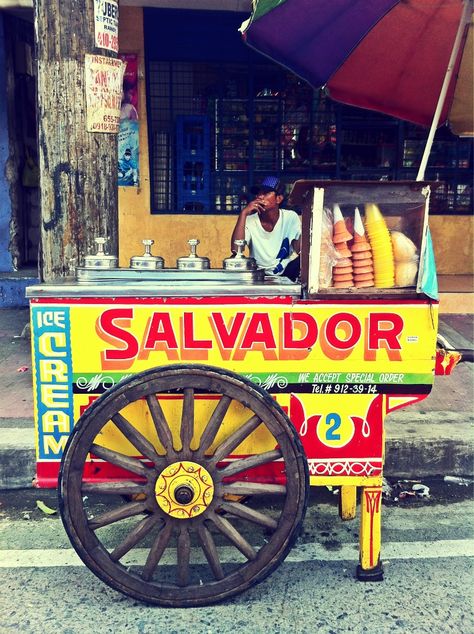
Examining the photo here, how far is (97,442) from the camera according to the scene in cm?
253

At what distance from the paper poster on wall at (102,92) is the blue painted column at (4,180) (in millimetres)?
4292

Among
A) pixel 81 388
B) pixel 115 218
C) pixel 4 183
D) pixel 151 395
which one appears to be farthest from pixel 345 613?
pixel 4 183

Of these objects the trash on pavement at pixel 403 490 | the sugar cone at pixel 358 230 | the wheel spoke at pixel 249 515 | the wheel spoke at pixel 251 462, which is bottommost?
the trash on pavement at pixel 403 490

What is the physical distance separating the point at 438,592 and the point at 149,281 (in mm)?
1732

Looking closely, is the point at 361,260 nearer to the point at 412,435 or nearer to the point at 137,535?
the point at 137,535

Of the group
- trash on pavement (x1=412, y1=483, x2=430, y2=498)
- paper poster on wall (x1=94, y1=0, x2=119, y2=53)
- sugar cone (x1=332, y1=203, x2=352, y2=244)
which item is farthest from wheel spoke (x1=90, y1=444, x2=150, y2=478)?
paper poster on wall (x1=94, y1=0, x2=119, y2=53)

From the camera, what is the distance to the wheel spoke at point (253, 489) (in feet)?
7.80

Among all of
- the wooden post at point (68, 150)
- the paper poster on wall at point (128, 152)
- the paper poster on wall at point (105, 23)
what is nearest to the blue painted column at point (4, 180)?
the paper poster on wall at point (128, 152)

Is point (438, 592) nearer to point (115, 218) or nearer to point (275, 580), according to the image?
point (275, 580)

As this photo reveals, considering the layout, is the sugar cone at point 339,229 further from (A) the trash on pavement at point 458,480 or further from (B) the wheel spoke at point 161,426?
(A) the trash on pavement at point 458,480

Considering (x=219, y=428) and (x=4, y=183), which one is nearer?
(x=219, y=428)

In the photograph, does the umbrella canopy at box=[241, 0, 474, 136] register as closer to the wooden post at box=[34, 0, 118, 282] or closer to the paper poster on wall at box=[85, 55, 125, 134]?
the paper poster on wall at box=[85, 55, 125, 134]

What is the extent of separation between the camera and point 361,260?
2.51m

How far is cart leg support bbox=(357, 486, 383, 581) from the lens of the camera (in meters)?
2.55
